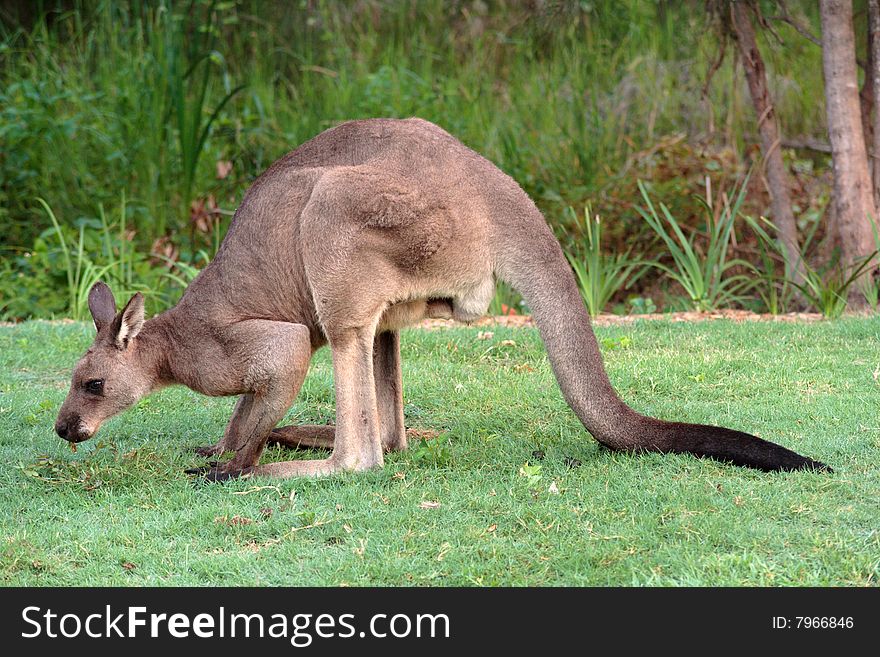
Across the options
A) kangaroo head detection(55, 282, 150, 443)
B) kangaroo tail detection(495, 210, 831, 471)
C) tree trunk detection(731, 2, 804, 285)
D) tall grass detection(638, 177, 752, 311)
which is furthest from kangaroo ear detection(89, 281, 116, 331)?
tree trunk detection(731, 2, 804, 285)

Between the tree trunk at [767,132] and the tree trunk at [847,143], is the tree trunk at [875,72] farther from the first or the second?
the tree trunk at [767,132]

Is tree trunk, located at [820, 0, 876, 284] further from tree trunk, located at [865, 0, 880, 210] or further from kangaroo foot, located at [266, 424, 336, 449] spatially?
kangaroo foot, located at [266, 424, 336, 449]

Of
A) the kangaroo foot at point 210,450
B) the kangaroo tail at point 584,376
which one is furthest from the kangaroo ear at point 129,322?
the kangaroo tail at point 584,376

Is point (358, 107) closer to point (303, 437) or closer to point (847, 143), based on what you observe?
point (847, 143)

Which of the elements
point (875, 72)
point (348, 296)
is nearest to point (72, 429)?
point (348, 296)

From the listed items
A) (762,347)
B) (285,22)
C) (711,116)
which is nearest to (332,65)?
(285,22)

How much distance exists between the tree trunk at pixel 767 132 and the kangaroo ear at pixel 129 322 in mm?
5344

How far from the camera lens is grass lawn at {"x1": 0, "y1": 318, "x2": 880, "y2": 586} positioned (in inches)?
137

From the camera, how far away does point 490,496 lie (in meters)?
4.07

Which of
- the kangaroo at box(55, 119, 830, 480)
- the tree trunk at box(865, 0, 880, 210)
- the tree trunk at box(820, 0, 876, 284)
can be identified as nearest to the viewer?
the kangaroo at box(55, 119, 830, 480)

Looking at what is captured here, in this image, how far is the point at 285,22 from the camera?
13539 mm

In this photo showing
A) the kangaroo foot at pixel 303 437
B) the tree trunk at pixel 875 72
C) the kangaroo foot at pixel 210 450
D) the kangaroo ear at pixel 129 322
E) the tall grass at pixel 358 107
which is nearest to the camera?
the kangaroo ear at pixel 129 322

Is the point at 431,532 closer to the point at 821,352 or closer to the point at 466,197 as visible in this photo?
the point at 466,197

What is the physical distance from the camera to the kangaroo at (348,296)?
174 inches
